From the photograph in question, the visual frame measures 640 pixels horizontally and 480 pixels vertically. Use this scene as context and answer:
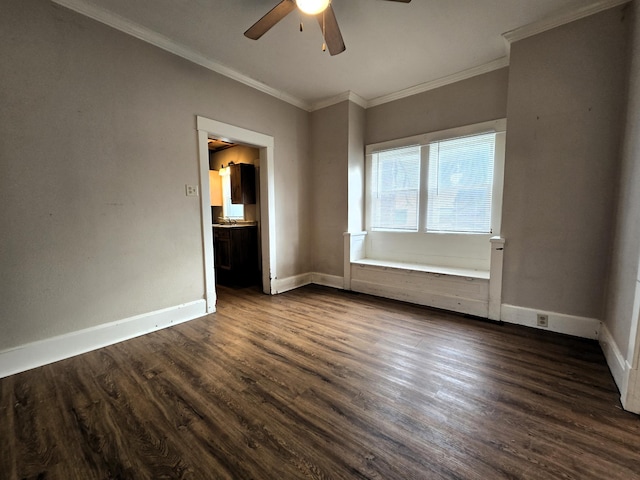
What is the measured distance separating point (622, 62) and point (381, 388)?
309cm

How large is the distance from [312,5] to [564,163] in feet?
7.94

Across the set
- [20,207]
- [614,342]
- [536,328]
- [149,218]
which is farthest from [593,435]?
[20,207]

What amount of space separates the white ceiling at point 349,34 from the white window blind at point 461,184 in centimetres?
85

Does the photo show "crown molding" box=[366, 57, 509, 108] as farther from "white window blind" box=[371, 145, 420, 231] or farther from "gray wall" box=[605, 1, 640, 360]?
"gray wall" box=[605, 1, 640, 360]

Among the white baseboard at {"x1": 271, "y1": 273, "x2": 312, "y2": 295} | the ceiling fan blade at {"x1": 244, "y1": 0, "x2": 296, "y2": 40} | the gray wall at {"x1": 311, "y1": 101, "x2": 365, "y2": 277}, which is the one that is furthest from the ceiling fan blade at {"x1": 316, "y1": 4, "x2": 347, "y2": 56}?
the white baseboard at {"x1": 271, "y1": 273, "x2": 312, "y2": 295}

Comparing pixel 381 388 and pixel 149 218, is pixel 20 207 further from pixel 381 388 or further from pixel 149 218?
pixel 381 388

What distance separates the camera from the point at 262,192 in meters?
3.59

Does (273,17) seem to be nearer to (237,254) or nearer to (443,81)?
(443,81)

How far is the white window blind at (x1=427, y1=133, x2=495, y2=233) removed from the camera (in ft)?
10.1

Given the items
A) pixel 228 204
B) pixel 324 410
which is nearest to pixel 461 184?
pixel 324 410

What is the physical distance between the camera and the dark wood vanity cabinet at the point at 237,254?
4457 millimetres

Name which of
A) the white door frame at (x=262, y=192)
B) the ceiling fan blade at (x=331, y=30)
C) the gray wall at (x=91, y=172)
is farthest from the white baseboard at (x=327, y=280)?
the ceiling fan blade at (x=331, y=30)

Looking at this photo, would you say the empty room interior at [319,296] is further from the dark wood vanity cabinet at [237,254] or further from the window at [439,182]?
the dark wood vanity cabinet at [237,254]

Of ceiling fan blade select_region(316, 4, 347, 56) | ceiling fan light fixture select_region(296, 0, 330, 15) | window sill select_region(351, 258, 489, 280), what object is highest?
ceiling fan blade select_region(316, 4, 347, 56)
